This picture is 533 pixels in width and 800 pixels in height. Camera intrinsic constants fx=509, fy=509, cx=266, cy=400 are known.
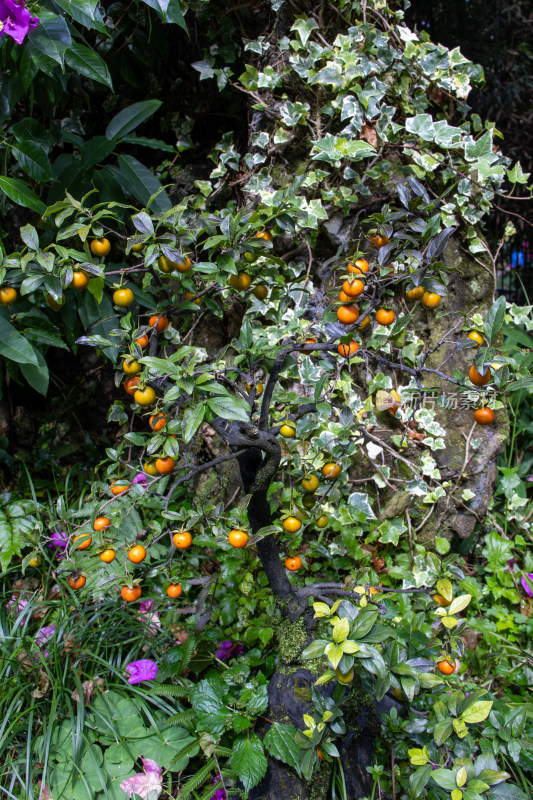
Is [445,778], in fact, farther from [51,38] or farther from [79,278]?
[51,38]

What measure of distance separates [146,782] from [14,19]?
5.70 ft

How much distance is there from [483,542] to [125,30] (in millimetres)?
2259

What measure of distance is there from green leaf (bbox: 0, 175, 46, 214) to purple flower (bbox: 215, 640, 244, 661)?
4.21 feet

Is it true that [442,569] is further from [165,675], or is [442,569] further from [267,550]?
[165,675]

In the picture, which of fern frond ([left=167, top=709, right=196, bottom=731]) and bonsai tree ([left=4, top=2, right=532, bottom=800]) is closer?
bonsai tree ([left=4, top=2, right=532, bottom=800])

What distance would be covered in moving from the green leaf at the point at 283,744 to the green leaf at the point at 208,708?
111mm

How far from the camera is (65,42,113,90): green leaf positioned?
4.04 ft

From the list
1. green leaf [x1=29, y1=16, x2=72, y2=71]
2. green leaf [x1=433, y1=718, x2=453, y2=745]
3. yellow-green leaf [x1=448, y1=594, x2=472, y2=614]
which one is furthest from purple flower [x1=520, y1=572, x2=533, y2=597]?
green leaf [x1=29, y1=16, x2=72, y2=71]

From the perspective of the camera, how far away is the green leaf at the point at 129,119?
5.45 feet

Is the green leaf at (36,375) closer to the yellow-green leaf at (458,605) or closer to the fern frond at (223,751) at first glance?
the fern frond at (223,751)

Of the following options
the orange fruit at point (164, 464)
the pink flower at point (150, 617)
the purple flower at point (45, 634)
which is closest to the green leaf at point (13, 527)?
the purple flower at point (45, 634)

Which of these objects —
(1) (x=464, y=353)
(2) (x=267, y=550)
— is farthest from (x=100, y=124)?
(2) (x=267, y=550)

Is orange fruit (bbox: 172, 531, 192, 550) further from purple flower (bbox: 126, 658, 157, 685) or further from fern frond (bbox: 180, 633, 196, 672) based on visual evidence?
purple flower (bbox: 126, 658, 157, 685)

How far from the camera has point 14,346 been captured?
1.32 m
